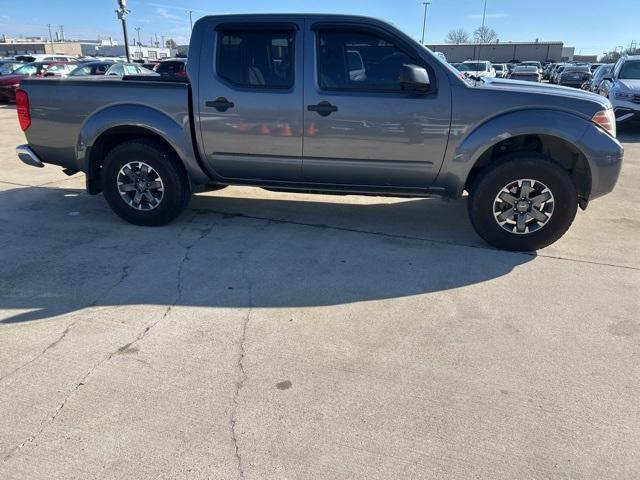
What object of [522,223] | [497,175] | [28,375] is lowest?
[28,375]

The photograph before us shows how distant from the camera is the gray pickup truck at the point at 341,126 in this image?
Answer: 14.1 feet

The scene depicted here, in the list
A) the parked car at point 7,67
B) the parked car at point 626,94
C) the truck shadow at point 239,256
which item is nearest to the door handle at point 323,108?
the truck shadow at point 239,256

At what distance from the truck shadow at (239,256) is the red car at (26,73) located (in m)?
15.0

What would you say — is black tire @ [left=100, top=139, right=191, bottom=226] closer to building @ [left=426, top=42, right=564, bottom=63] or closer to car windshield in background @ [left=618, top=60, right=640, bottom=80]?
car windshield in background @ [left=618, top=60, right=640, bottom=80]

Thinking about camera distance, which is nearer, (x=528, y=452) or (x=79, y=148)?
(x=528, y=452)

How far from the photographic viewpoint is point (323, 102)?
4.47 meters

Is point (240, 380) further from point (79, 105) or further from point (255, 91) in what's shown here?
point (79, 105)

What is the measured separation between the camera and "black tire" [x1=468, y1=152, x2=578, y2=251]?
170 inches

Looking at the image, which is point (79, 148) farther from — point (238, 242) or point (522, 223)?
point (522, 223)

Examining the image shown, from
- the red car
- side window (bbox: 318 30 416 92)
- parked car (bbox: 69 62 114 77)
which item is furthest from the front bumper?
parked car (bbox: 69 62 114 77)

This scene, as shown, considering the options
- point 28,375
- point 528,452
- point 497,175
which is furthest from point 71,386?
point 497,175

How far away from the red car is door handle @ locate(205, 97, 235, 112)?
15.8 meters

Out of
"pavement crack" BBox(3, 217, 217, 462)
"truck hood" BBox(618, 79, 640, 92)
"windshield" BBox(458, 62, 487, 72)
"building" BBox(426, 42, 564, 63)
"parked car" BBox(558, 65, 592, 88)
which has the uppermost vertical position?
"building" BBox(426, 42, 564, 63)

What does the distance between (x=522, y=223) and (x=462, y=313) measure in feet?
4.68
